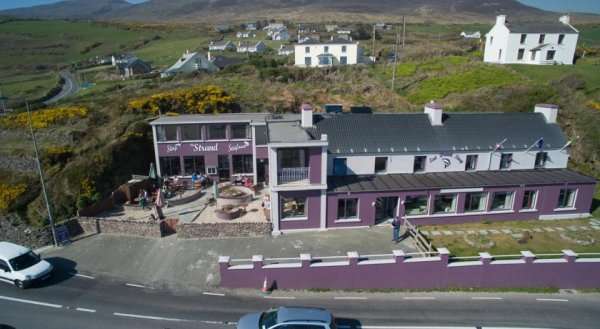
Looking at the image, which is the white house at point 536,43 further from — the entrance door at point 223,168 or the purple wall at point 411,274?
the entrance door at point 223,168

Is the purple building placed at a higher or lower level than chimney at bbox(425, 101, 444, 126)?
lower

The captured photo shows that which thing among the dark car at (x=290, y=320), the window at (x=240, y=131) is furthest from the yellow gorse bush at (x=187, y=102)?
the dark car at (x=290, y=320)

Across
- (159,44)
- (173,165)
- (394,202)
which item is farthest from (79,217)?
(159,44)

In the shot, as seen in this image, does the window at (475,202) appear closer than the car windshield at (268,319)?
No

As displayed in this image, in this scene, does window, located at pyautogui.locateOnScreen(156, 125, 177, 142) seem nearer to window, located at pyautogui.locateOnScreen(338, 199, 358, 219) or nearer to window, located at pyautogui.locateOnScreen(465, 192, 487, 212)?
window, located at pyautogui.locateOnScreen(338, 199, 358, 219)

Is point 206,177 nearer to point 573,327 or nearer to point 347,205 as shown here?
point 347,205

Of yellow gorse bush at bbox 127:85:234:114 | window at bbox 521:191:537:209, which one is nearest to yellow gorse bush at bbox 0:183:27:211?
yellow gorse bush at bbox 127:85:234:114

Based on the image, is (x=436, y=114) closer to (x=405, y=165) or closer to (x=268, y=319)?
(x=405, y=165)

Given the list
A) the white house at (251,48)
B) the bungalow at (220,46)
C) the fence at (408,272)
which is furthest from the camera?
the bungalow at (220,46)
